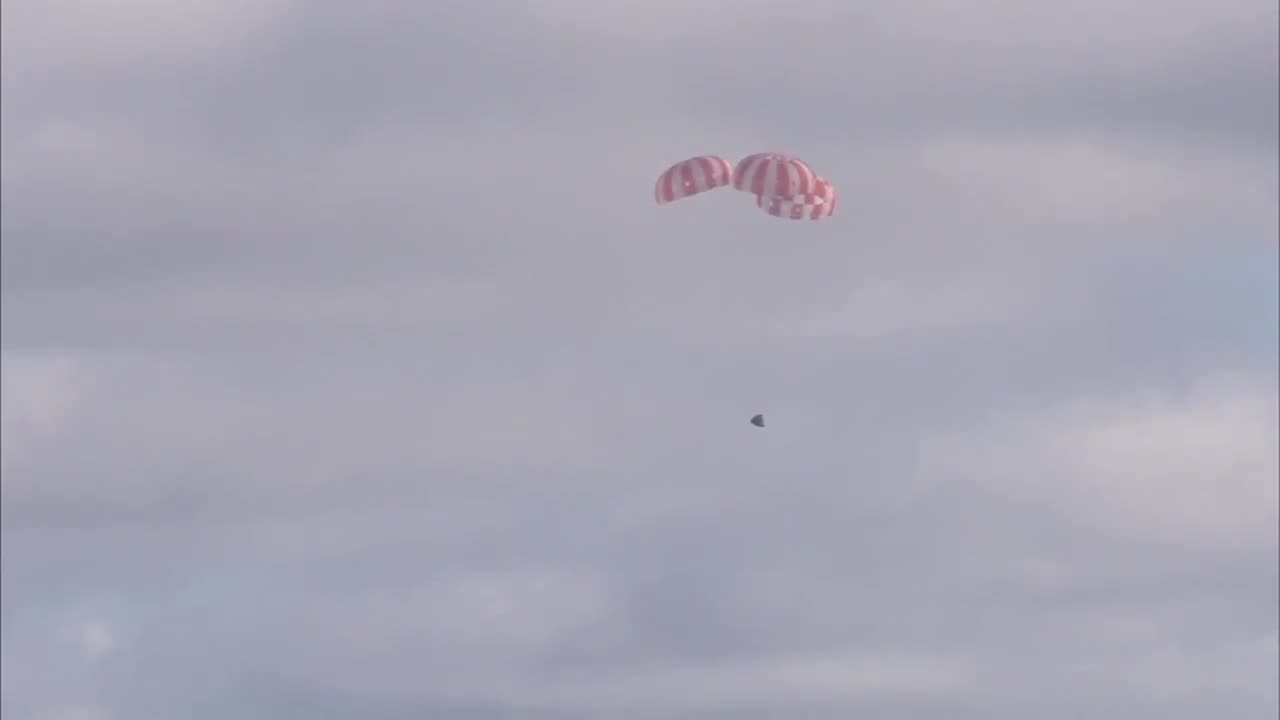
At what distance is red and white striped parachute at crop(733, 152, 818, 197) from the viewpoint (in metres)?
55.0

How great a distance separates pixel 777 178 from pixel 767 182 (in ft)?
2.01

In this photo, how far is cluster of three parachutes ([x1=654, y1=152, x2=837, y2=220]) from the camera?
180ft

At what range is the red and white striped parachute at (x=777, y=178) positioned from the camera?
2165 inches

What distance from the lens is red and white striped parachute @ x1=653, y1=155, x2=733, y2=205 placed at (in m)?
54.8

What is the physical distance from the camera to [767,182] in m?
54.9

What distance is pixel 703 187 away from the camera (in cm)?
5425

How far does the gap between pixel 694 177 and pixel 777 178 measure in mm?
4134

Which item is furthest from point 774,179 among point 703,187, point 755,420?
point 755,420

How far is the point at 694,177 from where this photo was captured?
180 feet

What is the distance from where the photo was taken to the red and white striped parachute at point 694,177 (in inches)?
2156

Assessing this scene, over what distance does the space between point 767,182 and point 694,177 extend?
3.62 metres

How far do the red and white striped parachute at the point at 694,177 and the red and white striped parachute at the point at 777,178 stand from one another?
3.82 ft

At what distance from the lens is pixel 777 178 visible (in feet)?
181

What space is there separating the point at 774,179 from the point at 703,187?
12.1 ft
